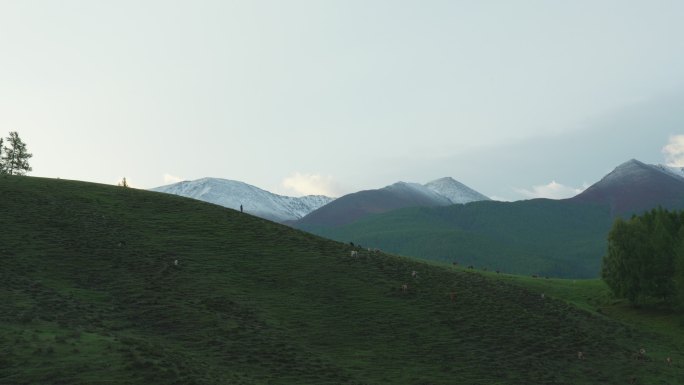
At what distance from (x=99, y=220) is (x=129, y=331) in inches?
1220

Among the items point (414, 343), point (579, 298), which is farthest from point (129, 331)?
point (579, 298)

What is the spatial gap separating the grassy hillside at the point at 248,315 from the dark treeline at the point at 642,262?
14230 millimetres

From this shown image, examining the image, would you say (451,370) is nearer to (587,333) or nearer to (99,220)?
(587,333)

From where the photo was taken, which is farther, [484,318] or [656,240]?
[656,240]

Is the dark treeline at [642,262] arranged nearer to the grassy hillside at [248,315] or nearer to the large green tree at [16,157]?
the grassy hillside at [248,315]

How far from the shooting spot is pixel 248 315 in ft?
165

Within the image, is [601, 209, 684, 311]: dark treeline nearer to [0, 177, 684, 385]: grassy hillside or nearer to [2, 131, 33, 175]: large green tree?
[0, 177, 684, 385]: grassy hillside

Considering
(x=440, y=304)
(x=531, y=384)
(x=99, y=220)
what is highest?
(x=99, y=220)

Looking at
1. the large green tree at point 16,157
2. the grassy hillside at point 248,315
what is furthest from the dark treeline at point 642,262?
the large green tree at point 16,157

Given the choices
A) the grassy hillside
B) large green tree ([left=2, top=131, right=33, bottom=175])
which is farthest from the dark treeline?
large green tree ([left=2, top=131, right=33, bottom=175])

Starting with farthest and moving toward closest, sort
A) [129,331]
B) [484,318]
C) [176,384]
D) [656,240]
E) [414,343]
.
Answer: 1. [656,240]
2. [484,318]
3. [414,343]
4. [129,331]
5. [176,384]

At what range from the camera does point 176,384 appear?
33906 millimetres

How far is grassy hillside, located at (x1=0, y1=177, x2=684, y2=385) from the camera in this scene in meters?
38.1

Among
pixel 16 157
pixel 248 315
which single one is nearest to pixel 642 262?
pixel 248 315
